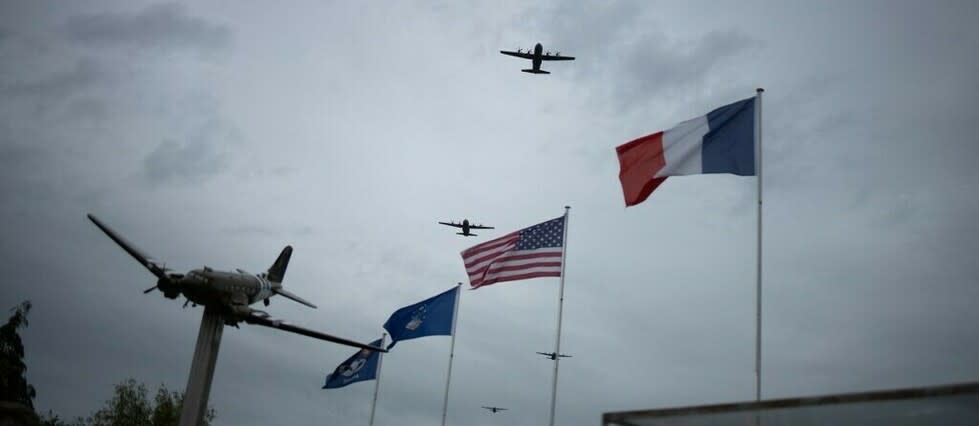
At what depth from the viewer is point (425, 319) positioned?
3183cm

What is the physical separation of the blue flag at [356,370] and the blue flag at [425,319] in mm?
4077

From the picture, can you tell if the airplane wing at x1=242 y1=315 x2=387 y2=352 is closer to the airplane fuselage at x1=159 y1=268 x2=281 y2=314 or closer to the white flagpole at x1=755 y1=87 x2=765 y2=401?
the airplane fuselage at x1=159 y1=268 x2=281 y2=314

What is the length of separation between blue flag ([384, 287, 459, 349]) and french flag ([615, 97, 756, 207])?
14.4m

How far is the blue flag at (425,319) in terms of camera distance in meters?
31.7

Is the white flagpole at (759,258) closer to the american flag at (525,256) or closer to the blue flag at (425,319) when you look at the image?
the american flag at (525,256)

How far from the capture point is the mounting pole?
28484mm

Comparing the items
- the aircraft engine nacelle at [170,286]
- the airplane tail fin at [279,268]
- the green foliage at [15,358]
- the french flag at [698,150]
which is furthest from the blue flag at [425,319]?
the green foliage at [15,358]

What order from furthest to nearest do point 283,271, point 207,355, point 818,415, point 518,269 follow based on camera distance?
point 283,271 < point 207,355 < point 518,269 < point 818,415

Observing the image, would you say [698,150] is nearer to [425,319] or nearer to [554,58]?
[425,319]

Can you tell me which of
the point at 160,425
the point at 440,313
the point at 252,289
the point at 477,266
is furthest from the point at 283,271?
the point at 160,425

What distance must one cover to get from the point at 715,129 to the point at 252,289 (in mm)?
18914

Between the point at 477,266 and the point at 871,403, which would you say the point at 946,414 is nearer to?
the point at 871,403

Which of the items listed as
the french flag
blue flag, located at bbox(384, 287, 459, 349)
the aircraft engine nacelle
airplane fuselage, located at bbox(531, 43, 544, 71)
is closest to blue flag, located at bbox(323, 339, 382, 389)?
blue flag, located at bbox(384, 287, 459, 349)

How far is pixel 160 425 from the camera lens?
56219mm
